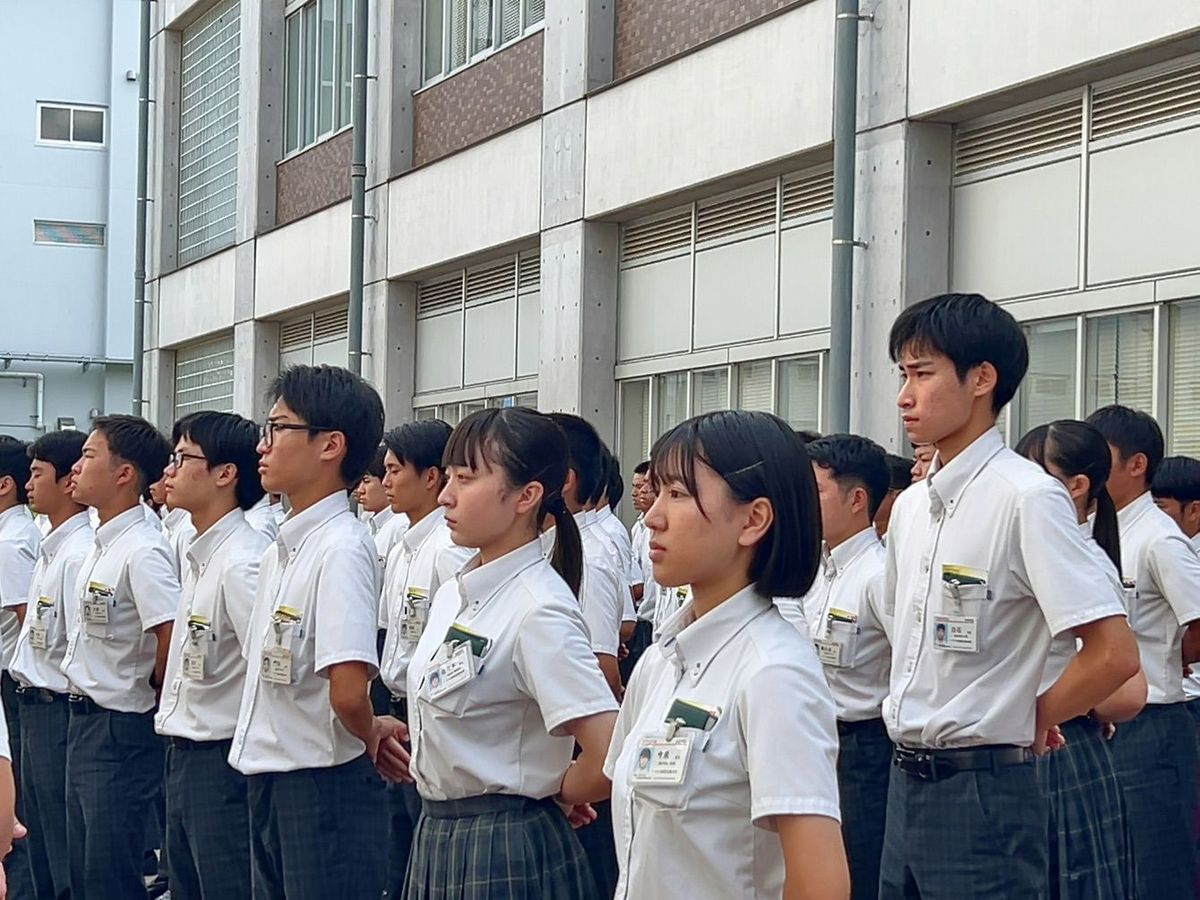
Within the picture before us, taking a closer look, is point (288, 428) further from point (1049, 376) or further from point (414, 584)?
point (1049, 376)

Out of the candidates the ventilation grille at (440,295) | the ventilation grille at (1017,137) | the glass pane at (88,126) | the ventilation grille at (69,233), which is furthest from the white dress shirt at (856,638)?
the glass pane at (88,126)

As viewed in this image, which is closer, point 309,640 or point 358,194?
point 309,640

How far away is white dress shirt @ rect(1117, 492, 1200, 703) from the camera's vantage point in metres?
6.07

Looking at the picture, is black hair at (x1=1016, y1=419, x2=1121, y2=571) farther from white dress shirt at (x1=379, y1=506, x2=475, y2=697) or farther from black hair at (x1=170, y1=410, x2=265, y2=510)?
black hair at (x1=170, y1=410, x2=265, y2=510)

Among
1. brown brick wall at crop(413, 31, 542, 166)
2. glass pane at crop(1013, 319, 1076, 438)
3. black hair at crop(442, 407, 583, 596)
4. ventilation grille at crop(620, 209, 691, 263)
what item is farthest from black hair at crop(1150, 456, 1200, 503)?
brown brick wall at crop(413, 31, 542, 166)

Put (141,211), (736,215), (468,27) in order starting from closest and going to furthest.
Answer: (736,215) < (468,27) < (141,211)

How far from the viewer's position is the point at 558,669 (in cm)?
365

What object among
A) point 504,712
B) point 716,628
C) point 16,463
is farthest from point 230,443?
point 16,463

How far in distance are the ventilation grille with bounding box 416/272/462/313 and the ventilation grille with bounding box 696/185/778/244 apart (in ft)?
13.6

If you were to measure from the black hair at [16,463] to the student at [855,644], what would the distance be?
13.5 feet

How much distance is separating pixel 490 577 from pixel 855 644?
211 centimetres

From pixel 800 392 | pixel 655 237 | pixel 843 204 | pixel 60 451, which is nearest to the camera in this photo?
pixel 60 451

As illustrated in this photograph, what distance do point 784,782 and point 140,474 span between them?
429 cm

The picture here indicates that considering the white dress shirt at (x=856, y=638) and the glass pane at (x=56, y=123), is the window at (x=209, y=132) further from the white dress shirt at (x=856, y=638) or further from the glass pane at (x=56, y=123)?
the white dress shirt at (x=856, y=638)
